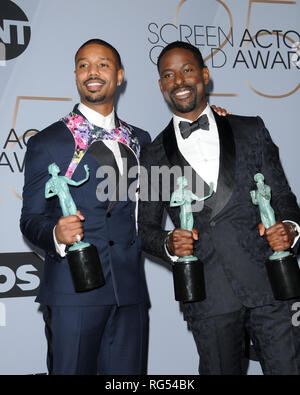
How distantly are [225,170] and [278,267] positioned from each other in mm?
452

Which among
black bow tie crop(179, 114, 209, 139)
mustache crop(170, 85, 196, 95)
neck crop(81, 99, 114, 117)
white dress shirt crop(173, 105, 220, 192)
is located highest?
mustache crop(170, 85, 196, 95)

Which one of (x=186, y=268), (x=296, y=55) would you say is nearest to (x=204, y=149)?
(x=186, y=268)

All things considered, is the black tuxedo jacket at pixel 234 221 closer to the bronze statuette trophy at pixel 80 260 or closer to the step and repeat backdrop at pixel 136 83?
the bronze statuette trophy at pixel 80 260

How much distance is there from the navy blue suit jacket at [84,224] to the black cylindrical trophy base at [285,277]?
570mm

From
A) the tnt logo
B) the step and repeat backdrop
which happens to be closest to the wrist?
the step and repeat backdrop

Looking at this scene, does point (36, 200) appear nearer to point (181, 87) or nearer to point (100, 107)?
point (100, 107)

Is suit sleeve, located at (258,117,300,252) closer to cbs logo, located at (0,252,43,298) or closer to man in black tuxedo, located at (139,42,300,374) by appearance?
man in black tuxedo, located at (139,42,300,374)

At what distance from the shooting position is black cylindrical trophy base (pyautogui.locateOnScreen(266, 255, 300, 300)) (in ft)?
6.29

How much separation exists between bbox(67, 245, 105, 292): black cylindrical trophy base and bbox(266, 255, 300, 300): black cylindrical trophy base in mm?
643

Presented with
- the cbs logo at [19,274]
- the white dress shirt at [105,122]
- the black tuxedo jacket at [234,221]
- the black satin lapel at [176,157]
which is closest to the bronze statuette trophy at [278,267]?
the black tuxedo jacket at [234,221]
